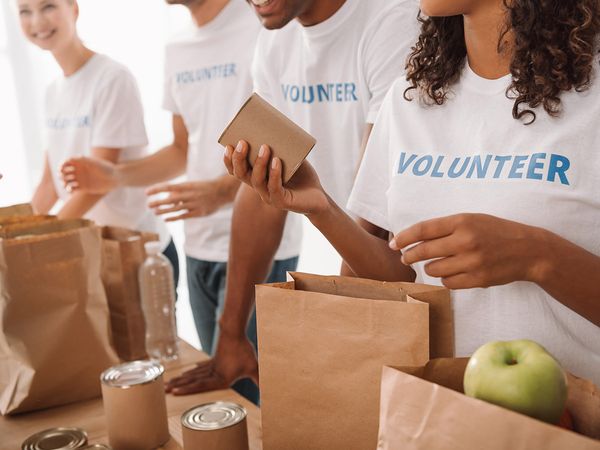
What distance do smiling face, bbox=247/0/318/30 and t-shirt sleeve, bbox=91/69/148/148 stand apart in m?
0.95

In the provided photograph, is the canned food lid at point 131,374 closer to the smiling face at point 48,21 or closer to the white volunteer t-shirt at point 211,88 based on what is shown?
Answer: the white volunteer t-shirt at point 211,88

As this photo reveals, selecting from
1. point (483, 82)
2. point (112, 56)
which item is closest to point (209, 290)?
point (483, 82)

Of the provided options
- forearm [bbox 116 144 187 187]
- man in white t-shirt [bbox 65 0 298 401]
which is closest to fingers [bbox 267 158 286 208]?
man in white t-shirt [bbox 65 0 298 401]

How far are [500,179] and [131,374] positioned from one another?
0.60m

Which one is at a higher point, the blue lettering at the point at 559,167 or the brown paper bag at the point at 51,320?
the blue lettering at the point at 559,167

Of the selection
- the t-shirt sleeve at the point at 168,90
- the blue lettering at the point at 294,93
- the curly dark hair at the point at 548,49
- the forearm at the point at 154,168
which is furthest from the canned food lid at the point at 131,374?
the t-shirt sleeve at the point at 168,90

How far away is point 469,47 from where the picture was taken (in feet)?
3.55

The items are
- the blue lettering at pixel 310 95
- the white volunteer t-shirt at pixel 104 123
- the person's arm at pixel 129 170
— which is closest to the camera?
the blue lettering at pixel 310 95

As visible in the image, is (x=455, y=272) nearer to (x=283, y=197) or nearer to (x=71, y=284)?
(x=283, y=197)

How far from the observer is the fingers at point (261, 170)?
2.94ft

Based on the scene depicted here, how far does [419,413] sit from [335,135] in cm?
99

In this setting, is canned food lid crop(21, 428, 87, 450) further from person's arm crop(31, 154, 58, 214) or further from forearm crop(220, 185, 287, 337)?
person's arm crop(31, 154, 58, 214)

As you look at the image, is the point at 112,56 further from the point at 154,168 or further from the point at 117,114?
the point at 154,168

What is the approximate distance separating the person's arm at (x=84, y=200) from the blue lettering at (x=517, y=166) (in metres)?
1.55
